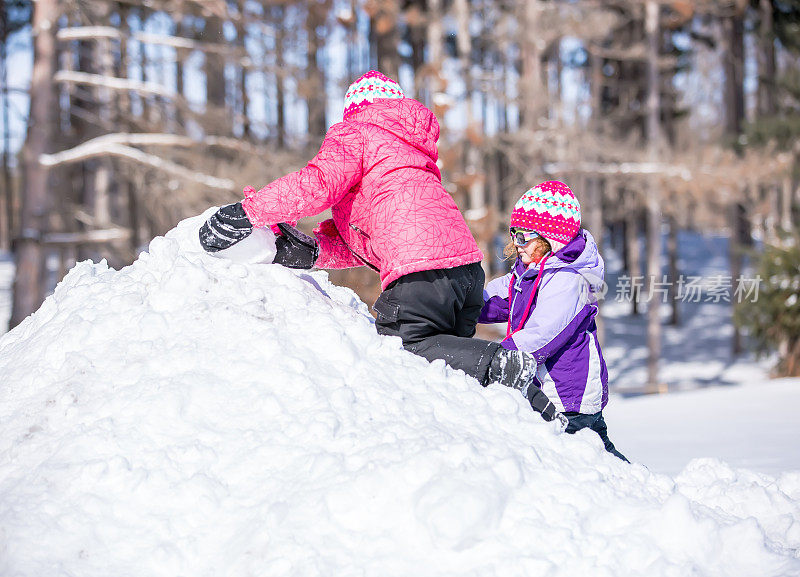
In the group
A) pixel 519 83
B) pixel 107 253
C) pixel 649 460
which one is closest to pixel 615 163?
pixel 519 83

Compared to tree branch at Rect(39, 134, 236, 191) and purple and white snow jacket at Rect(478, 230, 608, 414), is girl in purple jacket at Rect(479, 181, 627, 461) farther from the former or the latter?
tree branch at Rect(39, 134, 236, 191)

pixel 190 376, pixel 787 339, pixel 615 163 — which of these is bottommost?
pixel 787 339

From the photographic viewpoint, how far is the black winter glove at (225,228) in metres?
2.73

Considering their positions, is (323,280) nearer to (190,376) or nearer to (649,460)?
(190,376)

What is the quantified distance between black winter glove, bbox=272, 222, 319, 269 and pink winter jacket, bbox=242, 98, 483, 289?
0.73ft

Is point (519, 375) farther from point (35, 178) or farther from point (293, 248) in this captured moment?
point (35, 178)

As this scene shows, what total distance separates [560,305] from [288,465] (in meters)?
1.41

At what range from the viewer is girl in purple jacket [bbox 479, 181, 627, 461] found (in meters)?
3.02

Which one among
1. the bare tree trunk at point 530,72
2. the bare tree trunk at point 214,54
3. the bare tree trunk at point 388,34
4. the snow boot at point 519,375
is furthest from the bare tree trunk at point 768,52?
the snow boot at point 519,375

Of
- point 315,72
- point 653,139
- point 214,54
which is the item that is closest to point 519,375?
point 214,54

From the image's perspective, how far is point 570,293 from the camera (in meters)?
3.04

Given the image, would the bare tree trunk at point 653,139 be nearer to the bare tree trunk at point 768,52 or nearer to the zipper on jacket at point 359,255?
the bare tree trunk at point 768,52

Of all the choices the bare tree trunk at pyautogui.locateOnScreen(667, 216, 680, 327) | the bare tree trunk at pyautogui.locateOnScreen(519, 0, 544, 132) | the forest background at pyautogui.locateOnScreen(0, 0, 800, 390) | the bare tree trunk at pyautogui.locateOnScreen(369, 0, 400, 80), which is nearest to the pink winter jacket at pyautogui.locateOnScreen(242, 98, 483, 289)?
the forest background at pyautogui.locateOnScreen(0, 0, 800, 390)

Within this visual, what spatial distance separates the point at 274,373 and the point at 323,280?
948mm
